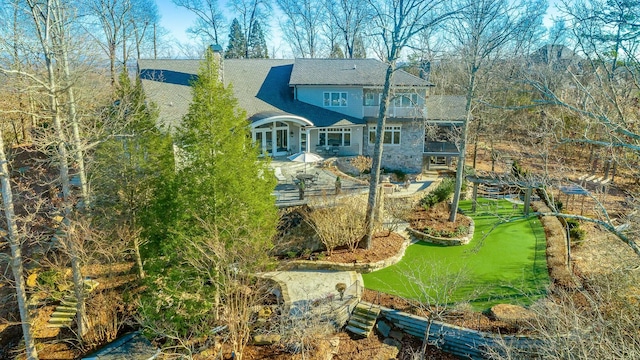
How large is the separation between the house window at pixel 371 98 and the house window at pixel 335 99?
146 centimetres

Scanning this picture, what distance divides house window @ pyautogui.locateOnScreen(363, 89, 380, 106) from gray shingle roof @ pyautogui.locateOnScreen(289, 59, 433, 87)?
0.79m

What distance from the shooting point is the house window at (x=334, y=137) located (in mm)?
26984

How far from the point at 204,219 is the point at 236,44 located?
3979 cm

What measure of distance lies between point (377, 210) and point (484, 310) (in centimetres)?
628

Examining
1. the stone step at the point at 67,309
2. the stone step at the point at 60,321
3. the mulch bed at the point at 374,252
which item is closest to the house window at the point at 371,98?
the mulch bed at the point at 374,252

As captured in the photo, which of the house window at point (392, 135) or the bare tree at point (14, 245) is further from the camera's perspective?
the house window at point (392, 135)

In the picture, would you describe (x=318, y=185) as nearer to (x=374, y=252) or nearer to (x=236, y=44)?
(x=374, y=252)

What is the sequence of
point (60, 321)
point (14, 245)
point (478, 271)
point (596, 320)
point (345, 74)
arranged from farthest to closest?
1. point (345, 74)
2. point (478, 271)
3. point (60, 321)
4. point (14, 245)
5. point (596, 320)

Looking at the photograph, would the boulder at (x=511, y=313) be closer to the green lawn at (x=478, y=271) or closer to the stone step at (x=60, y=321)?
the green lawn at (x=478, y=271)

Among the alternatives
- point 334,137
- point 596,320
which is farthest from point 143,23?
point 596,320

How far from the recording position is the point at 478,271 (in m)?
14.6

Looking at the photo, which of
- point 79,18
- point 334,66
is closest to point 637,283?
point 79,18

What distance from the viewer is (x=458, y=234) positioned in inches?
687

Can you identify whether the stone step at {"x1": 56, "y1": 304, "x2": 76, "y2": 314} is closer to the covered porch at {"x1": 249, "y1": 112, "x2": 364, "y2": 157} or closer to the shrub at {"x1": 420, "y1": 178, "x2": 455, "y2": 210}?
the covered porch at {"x1": 249, "y1": 112, "x2": 364, "y2": 157}
